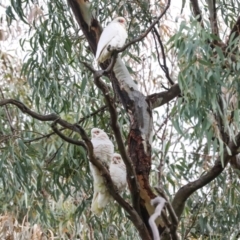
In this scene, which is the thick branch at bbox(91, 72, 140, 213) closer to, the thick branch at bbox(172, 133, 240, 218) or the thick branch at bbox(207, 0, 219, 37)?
the thick branch at bbox(172, 133, 240, 218)

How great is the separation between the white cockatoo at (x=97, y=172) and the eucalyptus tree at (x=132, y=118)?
8 cm

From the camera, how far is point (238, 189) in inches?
102

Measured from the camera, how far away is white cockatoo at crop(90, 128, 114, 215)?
83.6 inches

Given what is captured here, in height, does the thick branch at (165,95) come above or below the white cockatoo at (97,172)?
above

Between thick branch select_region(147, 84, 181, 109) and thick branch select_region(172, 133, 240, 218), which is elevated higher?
thick branch select_region(147, 84, 181, 109)

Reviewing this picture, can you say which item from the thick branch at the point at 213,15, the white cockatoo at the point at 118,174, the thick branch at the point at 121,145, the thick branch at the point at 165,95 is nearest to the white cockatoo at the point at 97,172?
the white cockatoo at the point at 118,174

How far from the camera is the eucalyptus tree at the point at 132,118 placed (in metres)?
2.01

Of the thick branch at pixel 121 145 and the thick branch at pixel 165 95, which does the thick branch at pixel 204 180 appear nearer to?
the thick branch at pixel 121 145

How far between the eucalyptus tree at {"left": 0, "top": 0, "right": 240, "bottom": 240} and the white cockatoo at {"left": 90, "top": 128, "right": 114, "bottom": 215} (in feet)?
0.25

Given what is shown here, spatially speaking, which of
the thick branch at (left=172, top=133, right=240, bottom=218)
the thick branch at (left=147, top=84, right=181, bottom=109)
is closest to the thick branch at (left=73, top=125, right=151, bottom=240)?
the thick branch at (left=172, top=133, right=240, bottom=218)

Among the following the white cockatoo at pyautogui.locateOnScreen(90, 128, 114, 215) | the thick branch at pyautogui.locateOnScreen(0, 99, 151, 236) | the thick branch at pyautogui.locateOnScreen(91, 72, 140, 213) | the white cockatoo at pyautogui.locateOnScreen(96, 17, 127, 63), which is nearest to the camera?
the thick branch at pyautogui.locateOnScreen(91, 72, 140, 213)

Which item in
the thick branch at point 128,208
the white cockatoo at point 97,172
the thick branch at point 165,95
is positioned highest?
the thick branch at point 165,95

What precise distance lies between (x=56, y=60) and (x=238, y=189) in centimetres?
97

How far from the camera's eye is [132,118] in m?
2.30
